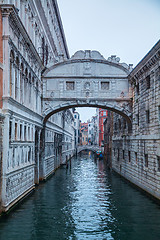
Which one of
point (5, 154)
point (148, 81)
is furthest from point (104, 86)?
point (5, 154)

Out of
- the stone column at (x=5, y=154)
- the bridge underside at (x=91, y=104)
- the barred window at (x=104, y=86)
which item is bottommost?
the stone column at (x=5, y=154)

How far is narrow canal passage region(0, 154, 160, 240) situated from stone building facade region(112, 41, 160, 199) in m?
1.44

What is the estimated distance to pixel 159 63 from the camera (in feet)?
50.8

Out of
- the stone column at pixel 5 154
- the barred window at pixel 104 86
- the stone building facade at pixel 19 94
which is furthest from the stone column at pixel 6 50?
the barred window at pixel 104 86

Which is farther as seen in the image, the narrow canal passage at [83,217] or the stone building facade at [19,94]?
the stone building facade at [19,94]

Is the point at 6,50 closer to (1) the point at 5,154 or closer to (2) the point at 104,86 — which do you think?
(1) the point at 5,154

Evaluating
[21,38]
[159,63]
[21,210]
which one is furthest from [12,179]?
[159,63]

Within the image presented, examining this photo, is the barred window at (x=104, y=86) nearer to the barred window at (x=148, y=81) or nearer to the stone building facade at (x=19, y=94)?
the stone building facade at (x=19, y=94)

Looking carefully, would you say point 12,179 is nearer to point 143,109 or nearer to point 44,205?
point 44,205

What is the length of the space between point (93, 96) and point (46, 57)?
5942mm

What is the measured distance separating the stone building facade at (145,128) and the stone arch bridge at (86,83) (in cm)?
109

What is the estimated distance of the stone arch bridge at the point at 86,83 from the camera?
21609mm

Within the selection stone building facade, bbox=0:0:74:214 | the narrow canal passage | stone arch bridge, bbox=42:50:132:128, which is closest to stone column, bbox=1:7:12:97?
stone building facade, bbox=0:0:74:214

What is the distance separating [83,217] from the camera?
12.5 metres
